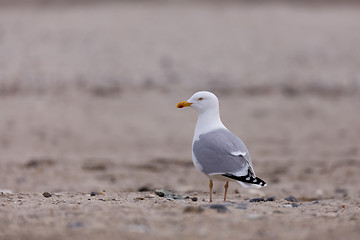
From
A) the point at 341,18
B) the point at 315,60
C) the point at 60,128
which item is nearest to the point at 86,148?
the point at 60,128

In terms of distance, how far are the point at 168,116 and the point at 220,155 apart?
334 inches

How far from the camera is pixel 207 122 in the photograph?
5.50 metres

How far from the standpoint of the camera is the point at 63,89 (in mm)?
14648

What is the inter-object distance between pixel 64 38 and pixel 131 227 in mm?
14326

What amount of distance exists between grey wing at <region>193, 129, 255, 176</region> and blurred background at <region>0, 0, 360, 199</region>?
232cm

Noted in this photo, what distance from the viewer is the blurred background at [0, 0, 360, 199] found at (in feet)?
31.7

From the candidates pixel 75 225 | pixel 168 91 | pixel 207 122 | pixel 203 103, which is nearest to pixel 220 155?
pixel 207 122

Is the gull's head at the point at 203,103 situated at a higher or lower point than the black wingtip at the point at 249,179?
higher

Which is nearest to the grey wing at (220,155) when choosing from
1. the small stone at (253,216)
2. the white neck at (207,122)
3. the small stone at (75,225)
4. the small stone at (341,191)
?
the white neck at (207,122)

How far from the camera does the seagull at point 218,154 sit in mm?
4973

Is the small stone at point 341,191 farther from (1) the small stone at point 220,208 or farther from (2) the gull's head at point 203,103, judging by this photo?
(1) the small stone at point 220,208

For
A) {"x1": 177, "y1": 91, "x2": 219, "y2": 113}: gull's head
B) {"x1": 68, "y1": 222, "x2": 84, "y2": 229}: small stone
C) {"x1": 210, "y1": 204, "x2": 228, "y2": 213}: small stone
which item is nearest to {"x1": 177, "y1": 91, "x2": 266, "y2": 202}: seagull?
{"x1": 177, "y1": 91, "x2": 219, "y2": 113}: gull's head

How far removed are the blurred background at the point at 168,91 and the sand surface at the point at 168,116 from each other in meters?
0.05

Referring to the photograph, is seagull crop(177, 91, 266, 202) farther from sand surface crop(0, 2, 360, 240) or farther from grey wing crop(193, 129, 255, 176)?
sand surface crop(0, 2, 360, 240)
